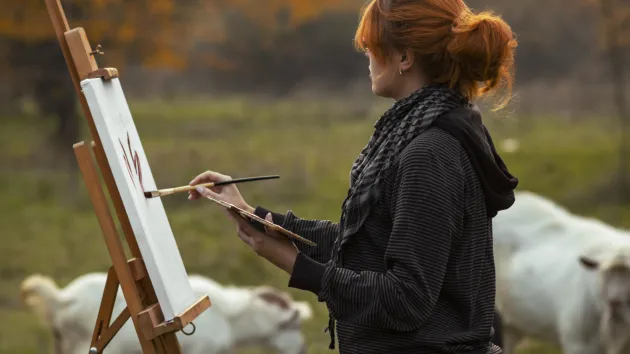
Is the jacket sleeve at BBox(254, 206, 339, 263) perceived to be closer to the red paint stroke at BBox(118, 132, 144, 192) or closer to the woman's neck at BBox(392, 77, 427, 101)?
the red paint stroke at BBox(118, 132, 144, 192)

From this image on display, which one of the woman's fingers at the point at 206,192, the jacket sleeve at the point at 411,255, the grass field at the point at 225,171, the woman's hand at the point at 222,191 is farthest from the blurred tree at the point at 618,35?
the jacket sleeve at the point at 411,255

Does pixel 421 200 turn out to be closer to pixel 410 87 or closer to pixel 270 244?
pixel 410 87

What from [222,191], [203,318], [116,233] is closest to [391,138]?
[222,191]

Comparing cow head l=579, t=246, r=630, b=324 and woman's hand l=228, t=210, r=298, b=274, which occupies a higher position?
woman's hand l=228, t=210, r=298, b=274

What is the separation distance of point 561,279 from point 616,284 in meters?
0.65

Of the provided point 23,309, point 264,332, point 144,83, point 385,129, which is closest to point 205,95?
point 144,83

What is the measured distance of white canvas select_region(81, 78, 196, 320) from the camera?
250 centimetres

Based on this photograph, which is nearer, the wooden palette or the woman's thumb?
the wooden palette

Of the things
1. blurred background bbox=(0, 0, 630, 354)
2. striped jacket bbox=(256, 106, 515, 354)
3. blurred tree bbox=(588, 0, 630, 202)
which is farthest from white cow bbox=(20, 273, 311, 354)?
blurred tree bbox=(588, 0, 630, 202)

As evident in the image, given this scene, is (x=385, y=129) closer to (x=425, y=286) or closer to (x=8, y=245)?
(x=425, y=286)

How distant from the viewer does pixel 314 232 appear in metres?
2.61

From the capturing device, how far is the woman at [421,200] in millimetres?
2117

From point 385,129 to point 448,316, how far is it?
0.42 meters

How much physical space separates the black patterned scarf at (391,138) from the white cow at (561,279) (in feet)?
10.2
